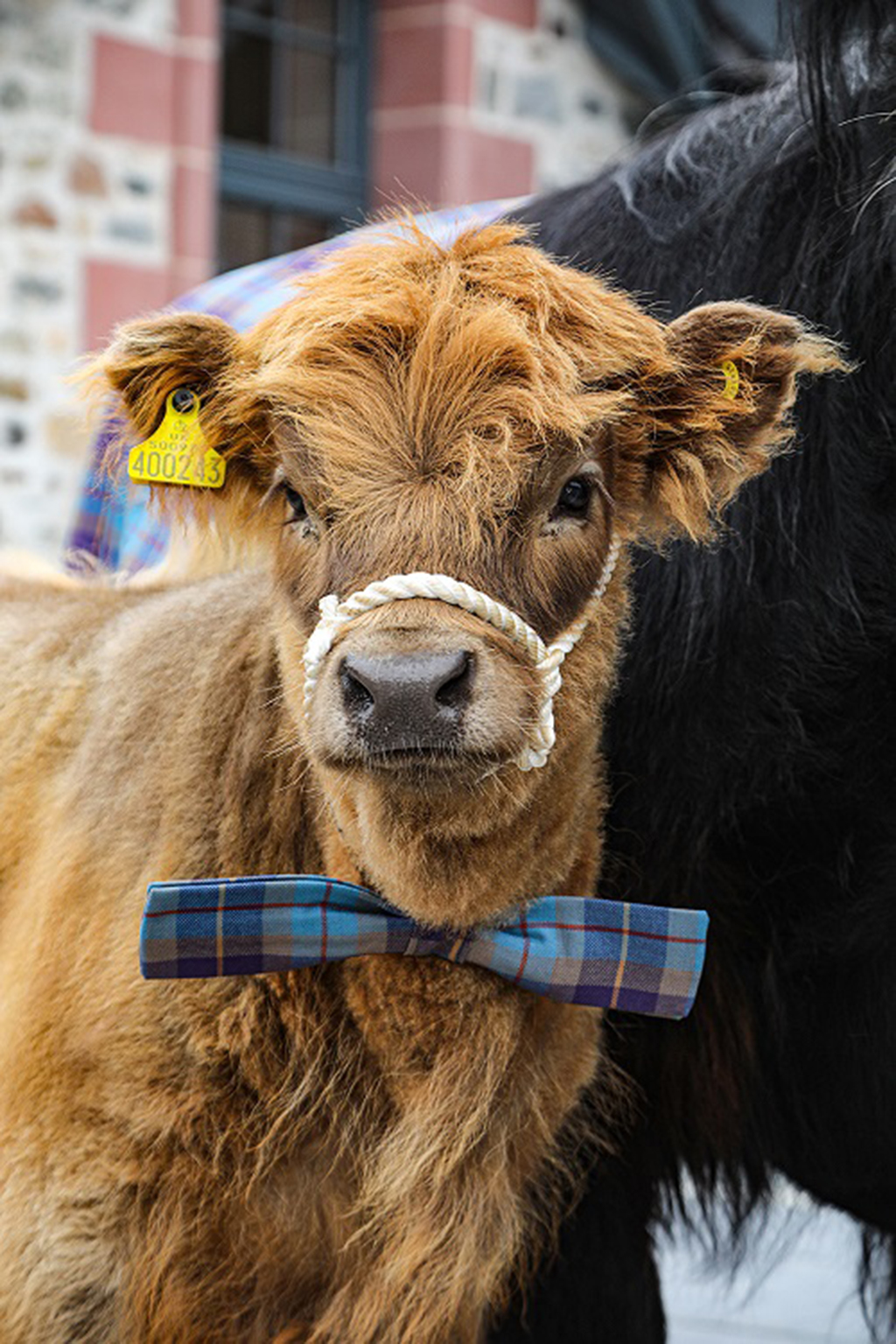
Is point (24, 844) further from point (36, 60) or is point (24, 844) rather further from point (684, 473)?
point (36, 60)

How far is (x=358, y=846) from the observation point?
2703 millimetres

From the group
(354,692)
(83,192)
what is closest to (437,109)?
(83,192)

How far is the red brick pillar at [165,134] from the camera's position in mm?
8469

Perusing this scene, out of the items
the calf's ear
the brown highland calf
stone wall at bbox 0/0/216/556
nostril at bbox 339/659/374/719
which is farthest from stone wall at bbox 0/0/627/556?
nostril at bbox 339/659/374/719

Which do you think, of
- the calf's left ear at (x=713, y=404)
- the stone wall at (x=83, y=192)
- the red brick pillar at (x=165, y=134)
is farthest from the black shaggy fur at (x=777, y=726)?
the red brick pillar at (x=165, y=134)

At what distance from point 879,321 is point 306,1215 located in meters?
1.46

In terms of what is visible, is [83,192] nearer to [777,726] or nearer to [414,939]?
[777,726]

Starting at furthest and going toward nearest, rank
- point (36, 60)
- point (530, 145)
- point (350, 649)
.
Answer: point (530, 145), point (36, 60), point (350, 649)

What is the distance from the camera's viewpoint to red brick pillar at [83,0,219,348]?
847cm

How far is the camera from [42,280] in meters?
8.38

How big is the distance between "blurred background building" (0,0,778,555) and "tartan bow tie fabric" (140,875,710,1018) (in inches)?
205

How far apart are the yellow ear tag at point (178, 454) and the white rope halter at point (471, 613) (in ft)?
1.14

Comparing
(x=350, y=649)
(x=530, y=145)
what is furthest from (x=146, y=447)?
(x=530, y=145)

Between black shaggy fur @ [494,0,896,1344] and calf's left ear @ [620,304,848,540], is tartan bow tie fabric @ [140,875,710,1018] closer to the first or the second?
black shaggy fur @ [494,0,896,1344]
